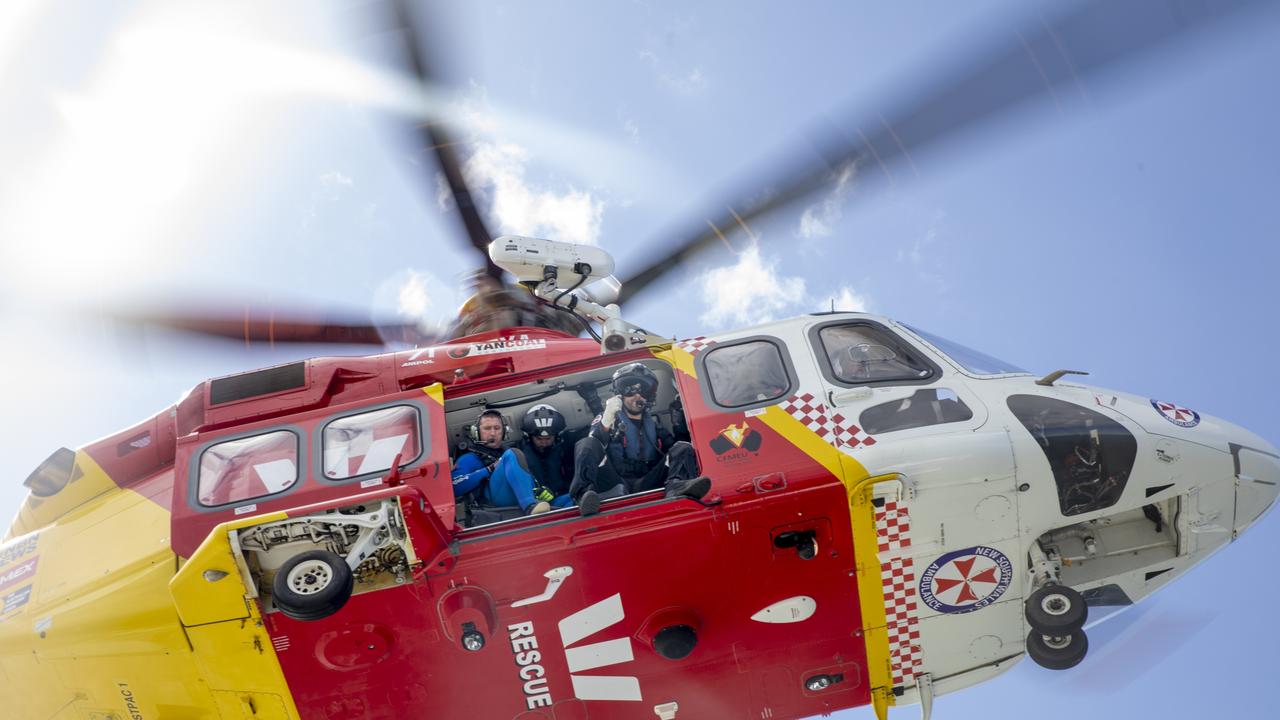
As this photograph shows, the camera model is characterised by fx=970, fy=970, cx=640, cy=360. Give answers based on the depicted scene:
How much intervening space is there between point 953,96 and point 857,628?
148 inches

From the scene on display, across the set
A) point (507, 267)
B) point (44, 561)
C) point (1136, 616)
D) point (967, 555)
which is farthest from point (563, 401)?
point (1136, 616)

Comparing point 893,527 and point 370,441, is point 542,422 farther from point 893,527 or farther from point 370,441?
point 893,527

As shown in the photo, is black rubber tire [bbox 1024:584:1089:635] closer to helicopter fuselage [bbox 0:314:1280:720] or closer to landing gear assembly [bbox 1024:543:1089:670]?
landing gear assembly [bbox 1024:543:1089:670]

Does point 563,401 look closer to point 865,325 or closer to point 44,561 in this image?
point 865,325

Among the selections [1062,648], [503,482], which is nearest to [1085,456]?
[1062,648]

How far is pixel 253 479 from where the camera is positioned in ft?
23.0

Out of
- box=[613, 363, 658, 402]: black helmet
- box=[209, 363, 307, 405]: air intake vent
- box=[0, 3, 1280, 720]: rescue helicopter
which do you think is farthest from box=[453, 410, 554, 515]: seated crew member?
box=[209, 363, 307, 405]: air intake vent

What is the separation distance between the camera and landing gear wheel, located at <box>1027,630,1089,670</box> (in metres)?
6.52

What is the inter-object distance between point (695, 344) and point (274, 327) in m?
3.76

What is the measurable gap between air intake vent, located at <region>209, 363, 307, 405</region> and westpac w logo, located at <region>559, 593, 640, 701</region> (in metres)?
3.16

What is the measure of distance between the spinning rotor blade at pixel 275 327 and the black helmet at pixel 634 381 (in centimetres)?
284

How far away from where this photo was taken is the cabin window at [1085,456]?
6684mm

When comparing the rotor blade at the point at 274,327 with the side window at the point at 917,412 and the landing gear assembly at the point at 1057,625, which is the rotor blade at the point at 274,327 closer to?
the side window at the point at 917,412

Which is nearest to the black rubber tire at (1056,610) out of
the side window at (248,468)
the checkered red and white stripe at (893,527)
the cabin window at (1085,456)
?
the cabin window at (1085,456)
